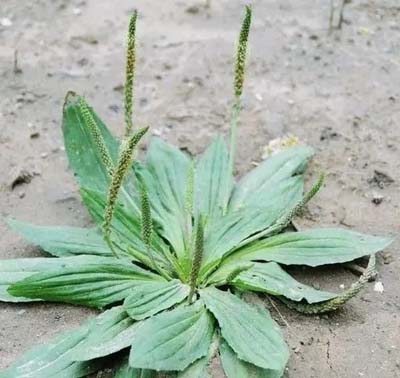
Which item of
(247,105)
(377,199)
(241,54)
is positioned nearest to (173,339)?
(241,54)

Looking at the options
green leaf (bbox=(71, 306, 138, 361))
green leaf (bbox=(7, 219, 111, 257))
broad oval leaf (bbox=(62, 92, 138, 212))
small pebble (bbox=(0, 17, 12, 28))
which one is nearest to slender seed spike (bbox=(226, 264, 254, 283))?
green leaf (bbox=(71, 306, 138, 361))

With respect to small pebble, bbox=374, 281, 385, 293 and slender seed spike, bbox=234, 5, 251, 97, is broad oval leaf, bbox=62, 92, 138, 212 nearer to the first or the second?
slender seed spike, bbox=234, 5, 251, 97

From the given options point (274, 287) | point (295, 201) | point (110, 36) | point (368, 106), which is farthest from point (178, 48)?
point (274, 287)

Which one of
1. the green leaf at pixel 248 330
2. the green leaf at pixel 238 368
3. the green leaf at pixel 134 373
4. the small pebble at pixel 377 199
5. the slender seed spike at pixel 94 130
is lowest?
the small pebble at pixel 377 199

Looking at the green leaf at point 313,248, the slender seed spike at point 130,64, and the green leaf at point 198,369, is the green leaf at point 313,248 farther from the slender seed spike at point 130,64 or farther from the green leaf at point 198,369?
the slender seed spike at point 130,64

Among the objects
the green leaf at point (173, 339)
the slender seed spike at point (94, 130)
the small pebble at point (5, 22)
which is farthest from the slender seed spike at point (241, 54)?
the small pebble at point (5, 22)
